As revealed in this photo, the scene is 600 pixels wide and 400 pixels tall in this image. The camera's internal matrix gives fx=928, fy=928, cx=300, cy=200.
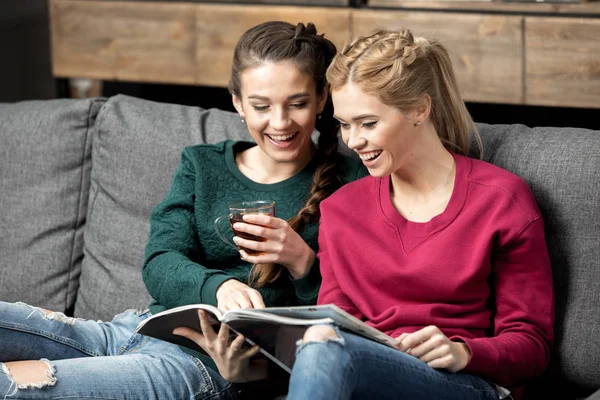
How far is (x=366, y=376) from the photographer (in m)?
1.56

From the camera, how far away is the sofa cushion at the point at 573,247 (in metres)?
1.89

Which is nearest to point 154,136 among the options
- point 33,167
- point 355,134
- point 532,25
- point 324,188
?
point 33,167

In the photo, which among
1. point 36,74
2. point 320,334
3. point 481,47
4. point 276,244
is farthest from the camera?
point 36,74

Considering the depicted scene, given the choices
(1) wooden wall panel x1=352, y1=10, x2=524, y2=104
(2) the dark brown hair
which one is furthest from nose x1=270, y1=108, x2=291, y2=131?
(1) wooden wall panel x1=352, y1=10, x2=524, y2=104

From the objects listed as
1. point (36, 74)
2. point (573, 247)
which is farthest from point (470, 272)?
point (36, 74)

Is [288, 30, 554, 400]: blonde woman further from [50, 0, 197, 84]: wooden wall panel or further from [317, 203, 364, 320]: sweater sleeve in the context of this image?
[50, 0, 197, 84]: wooden wall panel

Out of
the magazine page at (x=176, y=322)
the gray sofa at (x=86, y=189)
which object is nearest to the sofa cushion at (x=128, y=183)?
the gray sofa at (x=86, y=189)

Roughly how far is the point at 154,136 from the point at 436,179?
2.74ft

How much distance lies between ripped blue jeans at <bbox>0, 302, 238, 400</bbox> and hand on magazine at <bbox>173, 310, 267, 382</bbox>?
0.29ft

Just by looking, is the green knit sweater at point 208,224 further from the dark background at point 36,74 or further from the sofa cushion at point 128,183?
the dark background at point 36,74

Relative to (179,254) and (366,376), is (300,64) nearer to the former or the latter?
(179,254)

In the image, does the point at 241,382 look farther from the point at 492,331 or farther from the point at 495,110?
the point at 495,110

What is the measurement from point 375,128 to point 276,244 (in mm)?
312

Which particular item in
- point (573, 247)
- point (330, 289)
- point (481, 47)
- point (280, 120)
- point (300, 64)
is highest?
point (300, 64)
